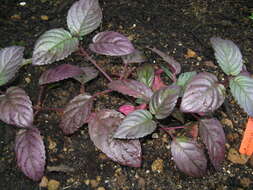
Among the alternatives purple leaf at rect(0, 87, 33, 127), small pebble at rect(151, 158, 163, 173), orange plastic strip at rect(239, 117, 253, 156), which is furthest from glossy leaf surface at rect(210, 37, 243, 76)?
purple leaf at rect(0, 87, 33, 127)

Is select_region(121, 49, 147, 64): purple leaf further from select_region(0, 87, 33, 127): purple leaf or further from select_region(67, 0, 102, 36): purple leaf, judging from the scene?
select_region(0, 87, 33, 127): purple leaf

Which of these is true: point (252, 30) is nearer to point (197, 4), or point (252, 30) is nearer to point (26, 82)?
point (197, 4)

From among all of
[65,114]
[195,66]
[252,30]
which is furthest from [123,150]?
[252,30]

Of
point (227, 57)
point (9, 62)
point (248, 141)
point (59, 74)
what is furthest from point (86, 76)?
point (248, 141)

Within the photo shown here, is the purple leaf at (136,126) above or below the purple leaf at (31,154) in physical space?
above

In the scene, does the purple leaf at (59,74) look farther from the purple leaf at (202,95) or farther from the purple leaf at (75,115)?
the purple leaf at (202,95)

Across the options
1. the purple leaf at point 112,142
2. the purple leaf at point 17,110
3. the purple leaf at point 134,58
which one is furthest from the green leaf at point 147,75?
the purple leaf at point 17,110

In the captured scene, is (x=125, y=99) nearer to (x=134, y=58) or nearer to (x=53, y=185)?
(x=134, y=58)
